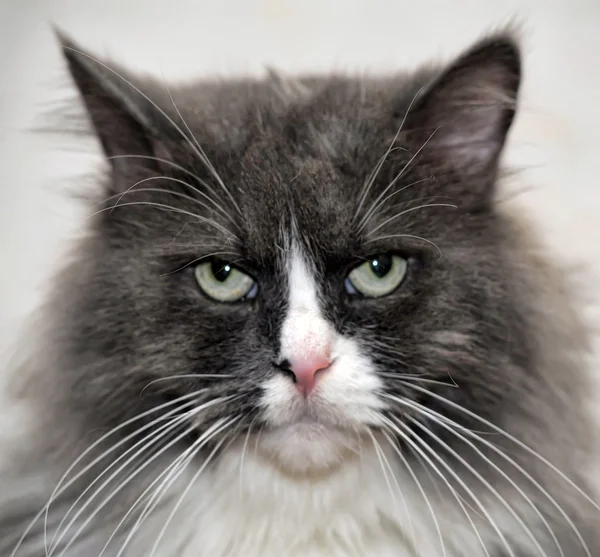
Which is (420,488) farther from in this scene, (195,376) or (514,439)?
(195,376)

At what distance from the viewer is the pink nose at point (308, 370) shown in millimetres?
922

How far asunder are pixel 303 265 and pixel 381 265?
128 millimetres

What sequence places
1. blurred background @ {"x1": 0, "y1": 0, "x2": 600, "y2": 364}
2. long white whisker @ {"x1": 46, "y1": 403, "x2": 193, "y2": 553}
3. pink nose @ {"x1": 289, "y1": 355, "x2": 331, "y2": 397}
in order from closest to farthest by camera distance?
pink nose @ {"x1": 289, "y1": 355, "x2": 331, "y2": 397} → long white whisker @ {"x1": 46, "y1": 403, "x2": 193, "y2": 553} → blurred background @ {"x1": 0, "y1": 0, "x2": 600, "y2": 364}

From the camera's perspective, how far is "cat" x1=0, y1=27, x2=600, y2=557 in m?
1.02

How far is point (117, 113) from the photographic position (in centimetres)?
108

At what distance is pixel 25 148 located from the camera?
4.85ft

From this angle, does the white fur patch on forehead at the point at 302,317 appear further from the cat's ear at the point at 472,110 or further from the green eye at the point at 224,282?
the cat's ear at the point at 472,110

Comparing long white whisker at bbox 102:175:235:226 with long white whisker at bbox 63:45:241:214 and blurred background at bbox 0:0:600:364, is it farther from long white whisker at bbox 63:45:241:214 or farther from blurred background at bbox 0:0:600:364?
blurred background at bbox 0:0:600:364

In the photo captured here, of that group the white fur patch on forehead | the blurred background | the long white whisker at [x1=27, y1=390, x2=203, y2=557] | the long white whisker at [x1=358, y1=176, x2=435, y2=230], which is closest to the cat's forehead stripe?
the white fur patch on forehead

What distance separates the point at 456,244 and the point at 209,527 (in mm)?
614

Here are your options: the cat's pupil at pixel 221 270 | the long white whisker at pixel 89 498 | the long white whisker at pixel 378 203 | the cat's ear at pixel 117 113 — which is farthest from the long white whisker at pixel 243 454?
the cat's ear at pixel 117 113

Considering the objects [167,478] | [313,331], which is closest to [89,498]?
[167,478]

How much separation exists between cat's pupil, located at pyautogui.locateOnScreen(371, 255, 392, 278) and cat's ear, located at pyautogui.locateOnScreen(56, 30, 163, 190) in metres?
0.40

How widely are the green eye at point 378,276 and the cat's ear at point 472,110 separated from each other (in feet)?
0.62
